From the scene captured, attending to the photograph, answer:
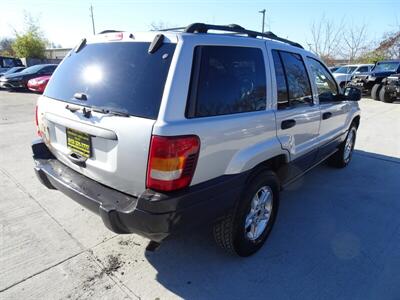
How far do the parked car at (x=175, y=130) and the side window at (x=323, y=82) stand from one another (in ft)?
2.30

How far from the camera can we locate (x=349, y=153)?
539 centimetres

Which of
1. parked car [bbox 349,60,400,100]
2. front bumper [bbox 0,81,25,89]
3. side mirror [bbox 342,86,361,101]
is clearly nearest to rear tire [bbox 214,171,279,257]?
side mirror [bbox 342,86,361,101]

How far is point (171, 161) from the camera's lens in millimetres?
1966

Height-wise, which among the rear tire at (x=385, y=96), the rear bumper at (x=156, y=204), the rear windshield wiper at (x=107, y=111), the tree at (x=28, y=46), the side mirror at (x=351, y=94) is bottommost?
the rear tire at (x=385, y=96)

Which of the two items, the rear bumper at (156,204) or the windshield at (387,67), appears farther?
the windshield at (387,67)

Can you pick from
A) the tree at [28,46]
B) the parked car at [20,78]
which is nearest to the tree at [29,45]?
the tree at [28,46]

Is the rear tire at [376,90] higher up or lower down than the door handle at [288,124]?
lower down

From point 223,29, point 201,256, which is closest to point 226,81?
point 223,29

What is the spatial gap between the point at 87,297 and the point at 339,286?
76.5 inches

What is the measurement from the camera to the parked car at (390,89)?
13.6m

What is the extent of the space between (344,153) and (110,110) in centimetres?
416

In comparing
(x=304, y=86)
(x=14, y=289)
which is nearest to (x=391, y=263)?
(x=304, y=86)

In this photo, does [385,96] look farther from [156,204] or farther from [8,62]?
[8,62]

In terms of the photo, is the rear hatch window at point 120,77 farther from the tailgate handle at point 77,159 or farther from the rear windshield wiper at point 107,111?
the tailgate handle at point 77,159
